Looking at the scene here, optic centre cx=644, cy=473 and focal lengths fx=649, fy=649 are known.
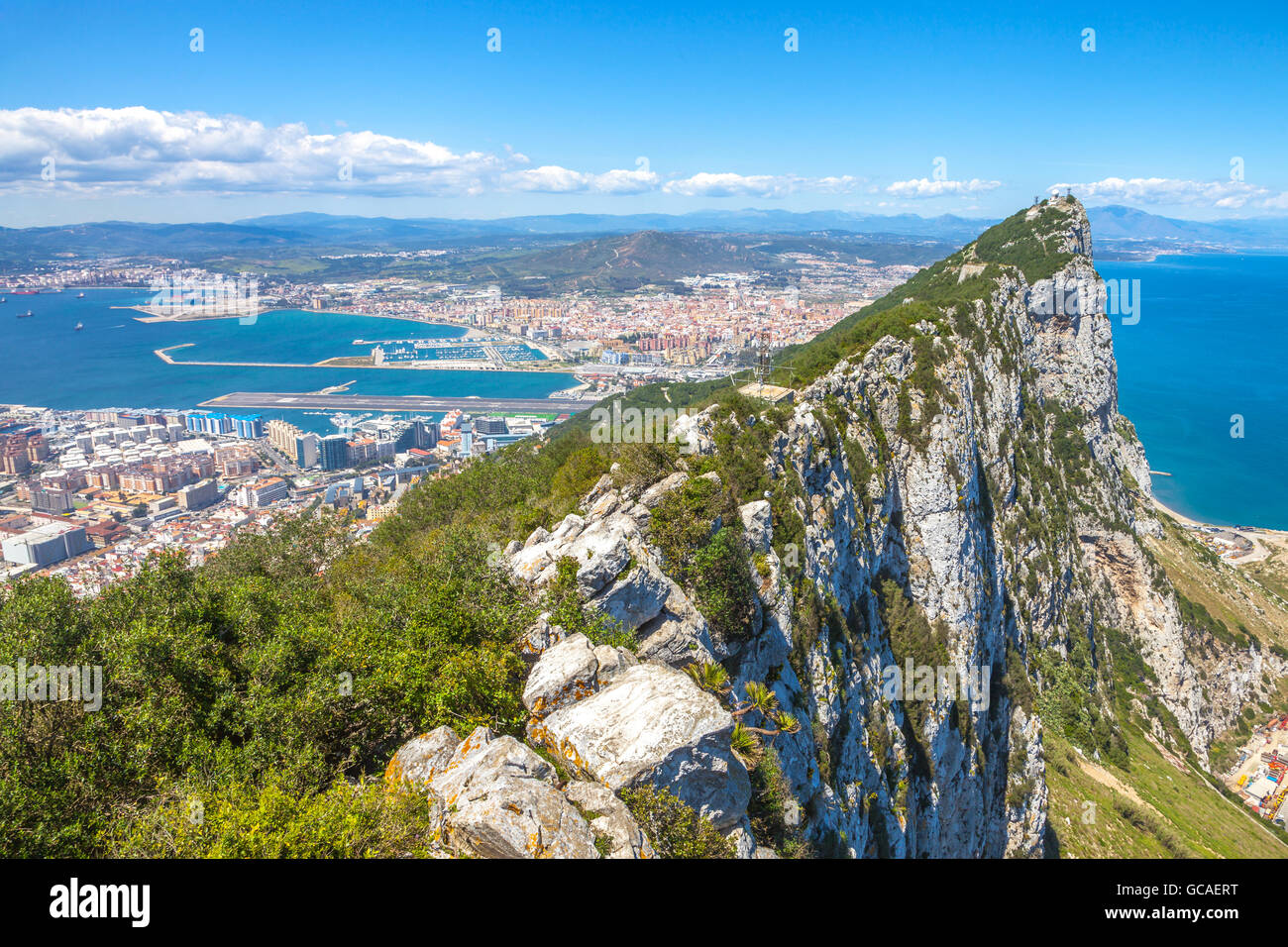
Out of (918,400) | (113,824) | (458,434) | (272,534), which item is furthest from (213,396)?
(113,824)

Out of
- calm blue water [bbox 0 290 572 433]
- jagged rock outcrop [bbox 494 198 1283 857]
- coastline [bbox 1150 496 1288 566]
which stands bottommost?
coastline [bbox 1150 496 1288 566]

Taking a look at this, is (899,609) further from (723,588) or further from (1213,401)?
(1213,401)

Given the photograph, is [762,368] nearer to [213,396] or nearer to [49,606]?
[49,606]

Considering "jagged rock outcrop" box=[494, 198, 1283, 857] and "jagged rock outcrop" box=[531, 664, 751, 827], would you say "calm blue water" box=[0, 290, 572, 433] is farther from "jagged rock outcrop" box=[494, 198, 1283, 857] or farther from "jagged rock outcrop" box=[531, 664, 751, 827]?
"jagged rock outcrop" box=[531, 664, 751, 827]

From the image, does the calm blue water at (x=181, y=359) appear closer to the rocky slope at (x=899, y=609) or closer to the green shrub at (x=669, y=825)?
the rocky slope at (x=899, y=609)

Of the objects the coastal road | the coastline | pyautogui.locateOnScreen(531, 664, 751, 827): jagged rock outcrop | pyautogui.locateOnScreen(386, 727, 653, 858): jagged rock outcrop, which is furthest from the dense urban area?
the coastline

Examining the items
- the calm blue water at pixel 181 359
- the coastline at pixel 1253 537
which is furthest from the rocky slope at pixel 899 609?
the calm blue water at pixel 181 359
